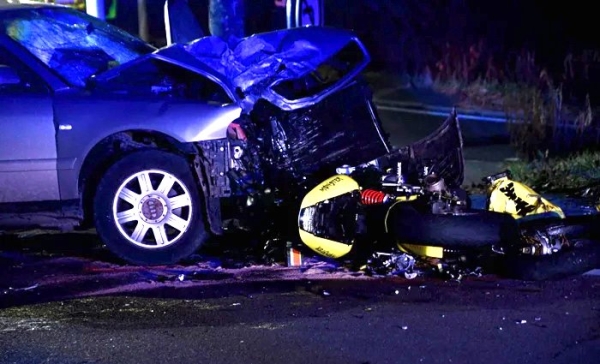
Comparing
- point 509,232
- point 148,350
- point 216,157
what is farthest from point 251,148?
point 148,350

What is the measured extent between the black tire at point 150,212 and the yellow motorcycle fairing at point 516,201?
217 cm

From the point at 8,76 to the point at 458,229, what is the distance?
3357mm

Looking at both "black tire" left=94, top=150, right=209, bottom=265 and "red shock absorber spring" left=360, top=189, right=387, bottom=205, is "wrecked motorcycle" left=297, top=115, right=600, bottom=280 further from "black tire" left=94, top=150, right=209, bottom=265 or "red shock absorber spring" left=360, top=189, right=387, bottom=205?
"black tire" left=94, top=150, right=209, bottom=265

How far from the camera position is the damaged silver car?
7.09 metres

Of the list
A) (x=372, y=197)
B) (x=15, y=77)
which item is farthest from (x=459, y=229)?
(x=15, y=77)

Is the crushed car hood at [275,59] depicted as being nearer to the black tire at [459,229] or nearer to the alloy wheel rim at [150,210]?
the alloy wheel rim at [150,210]

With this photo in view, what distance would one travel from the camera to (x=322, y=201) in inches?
277

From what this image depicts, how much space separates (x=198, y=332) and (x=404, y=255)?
1849 millimetres

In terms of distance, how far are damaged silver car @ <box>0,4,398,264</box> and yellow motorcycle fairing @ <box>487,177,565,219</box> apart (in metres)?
1.12

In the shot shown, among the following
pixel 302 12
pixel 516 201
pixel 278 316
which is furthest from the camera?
pixel 302 12

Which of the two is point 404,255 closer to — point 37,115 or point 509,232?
point 509,232

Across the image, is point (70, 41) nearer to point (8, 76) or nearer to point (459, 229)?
point (8, 76)

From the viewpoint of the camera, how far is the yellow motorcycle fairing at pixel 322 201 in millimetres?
6965

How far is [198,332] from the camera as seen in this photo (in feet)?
18.1
